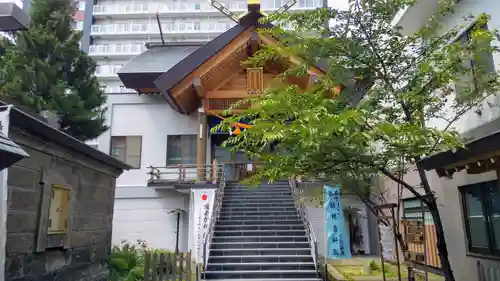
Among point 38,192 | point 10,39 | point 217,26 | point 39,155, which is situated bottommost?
point 38,192

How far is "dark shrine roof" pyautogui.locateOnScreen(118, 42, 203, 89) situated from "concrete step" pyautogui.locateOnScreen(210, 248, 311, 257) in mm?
8233

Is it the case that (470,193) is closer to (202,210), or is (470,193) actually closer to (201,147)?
(202,210)

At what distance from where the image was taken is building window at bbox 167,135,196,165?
52.6 ft

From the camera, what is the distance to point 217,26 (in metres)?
41.3

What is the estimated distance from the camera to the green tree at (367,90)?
16.8 feet

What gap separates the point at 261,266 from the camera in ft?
32.2

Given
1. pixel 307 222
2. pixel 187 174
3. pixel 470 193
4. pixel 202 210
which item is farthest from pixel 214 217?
pixel 470 193

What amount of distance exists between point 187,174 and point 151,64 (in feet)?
17.1

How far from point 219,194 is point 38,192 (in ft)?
26.4

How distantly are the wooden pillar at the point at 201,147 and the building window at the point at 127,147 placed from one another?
2.85m

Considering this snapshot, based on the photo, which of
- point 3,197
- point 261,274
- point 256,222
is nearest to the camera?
point 3,197

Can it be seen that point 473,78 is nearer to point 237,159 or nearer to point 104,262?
point 104,262

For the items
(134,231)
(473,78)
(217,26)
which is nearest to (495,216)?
(473,78)

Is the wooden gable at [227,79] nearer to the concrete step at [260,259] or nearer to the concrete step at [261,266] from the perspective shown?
the concrete step at [260,259]
